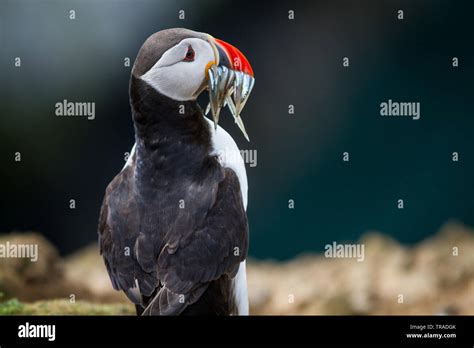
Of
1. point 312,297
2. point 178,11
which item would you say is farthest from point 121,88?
point 312,297

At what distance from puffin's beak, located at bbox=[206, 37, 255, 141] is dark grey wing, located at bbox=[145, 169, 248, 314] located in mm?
422

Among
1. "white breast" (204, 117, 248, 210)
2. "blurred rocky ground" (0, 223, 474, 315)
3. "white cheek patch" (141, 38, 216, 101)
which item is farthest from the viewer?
"blurred rocky ground" (0, 223, 474, 315)

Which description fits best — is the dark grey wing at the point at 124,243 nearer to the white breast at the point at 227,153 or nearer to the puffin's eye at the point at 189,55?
the white breast at the point at 227,153

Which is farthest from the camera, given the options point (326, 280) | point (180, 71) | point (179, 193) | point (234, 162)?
point (326, 280)

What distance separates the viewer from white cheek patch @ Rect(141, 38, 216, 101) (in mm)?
4195

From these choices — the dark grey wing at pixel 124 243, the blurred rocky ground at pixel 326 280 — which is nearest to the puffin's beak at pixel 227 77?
the dark grey wing at pixel 124 243

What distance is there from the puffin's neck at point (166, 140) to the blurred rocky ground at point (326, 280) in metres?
1.42

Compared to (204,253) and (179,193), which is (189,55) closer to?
(179,193)

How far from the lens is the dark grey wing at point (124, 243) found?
14.2 ft

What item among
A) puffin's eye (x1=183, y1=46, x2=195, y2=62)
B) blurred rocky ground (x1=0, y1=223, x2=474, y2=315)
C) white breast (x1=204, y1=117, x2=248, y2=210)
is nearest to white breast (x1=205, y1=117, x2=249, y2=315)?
white breast (x1=204, y1=117, x2=248, y2=210)

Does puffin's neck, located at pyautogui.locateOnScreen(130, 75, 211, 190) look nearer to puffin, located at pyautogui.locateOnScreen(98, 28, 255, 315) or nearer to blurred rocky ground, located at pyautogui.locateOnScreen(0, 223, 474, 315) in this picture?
puffin, located at pyautogui.locateOnScreen(98, 28, 255, 315)

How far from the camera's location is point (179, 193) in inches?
172

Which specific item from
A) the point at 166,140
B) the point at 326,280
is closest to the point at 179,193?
the point at 166,140

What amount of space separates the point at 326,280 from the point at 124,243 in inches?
75.3
